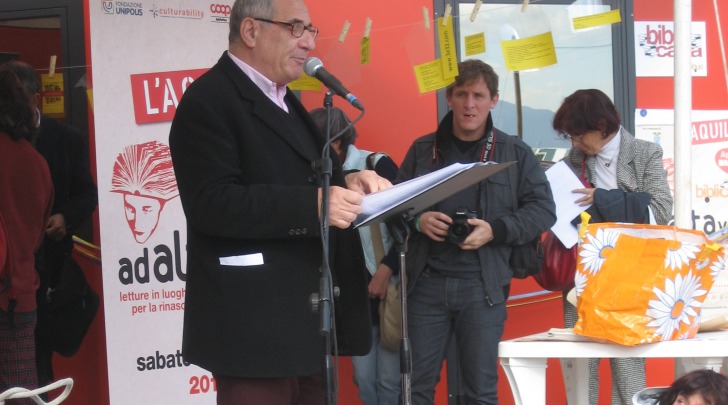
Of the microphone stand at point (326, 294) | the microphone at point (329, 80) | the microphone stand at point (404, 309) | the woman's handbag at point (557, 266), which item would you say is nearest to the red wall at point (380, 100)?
the woman's handbag at point (557, 266)

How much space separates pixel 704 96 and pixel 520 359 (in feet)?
9.57

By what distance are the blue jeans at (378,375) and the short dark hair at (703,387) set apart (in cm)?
174

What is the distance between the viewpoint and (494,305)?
398 centimetres

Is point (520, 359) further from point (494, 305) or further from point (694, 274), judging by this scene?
point (494, 305)

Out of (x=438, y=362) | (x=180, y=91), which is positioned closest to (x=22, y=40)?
(x=180, y=91)

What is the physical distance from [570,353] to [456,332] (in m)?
1.12

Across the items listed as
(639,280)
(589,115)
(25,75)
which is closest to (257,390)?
(639,280)

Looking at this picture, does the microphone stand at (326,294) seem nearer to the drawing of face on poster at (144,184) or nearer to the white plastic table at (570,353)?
the white plastic table at (570,353)

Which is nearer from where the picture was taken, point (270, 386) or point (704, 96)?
point (270, 386)

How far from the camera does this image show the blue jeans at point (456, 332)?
3.97m

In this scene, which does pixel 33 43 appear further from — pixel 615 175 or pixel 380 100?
pixel 615 175

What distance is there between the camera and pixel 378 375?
455cm

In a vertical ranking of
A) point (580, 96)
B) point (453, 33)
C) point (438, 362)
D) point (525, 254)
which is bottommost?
point (438, 362)

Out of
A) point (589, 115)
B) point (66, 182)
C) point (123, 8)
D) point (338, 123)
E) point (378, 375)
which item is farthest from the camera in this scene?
point (66, 182)
